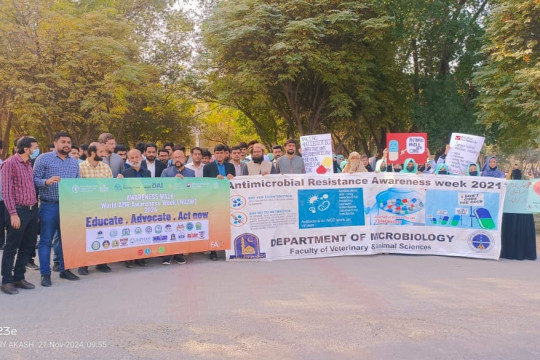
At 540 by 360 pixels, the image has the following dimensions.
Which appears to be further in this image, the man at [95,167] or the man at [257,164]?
the man at [257,164]

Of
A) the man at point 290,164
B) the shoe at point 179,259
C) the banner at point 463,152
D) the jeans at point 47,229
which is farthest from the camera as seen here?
the banner at point 463,152

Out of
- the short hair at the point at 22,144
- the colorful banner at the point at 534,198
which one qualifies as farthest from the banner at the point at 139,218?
the colorful banner at the point at 534,198

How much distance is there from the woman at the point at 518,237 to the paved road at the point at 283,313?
943 millimetres

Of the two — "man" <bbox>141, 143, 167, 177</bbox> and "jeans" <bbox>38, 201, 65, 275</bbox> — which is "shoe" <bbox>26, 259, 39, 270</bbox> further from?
"man" <bbox>141, 143, 167, 177</bbox>

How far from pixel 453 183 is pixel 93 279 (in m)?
6.46

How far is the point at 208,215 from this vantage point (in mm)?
8672

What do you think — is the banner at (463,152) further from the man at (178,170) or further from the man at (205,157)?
the man at (178,170)

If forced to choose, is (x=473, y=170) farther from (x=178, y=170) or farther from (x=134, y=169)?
(x=134, y=169)

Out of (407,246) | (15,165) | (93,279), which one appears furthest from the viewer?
(407,246)

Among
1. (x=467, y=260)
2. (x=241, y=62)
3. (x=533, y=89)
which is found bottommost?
(x=467, y=260)

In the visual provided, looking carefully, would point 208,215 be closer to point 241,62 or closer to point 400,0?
point 241,62

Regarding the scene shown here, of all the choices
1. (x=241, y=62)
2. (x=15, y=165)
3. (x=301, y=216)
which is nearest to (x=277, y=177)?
(x=301, y=216)

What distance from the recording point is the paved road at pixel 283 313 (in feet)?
15.4

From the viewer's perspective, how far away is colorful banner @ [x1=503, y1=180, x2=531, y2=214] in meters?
9.25
